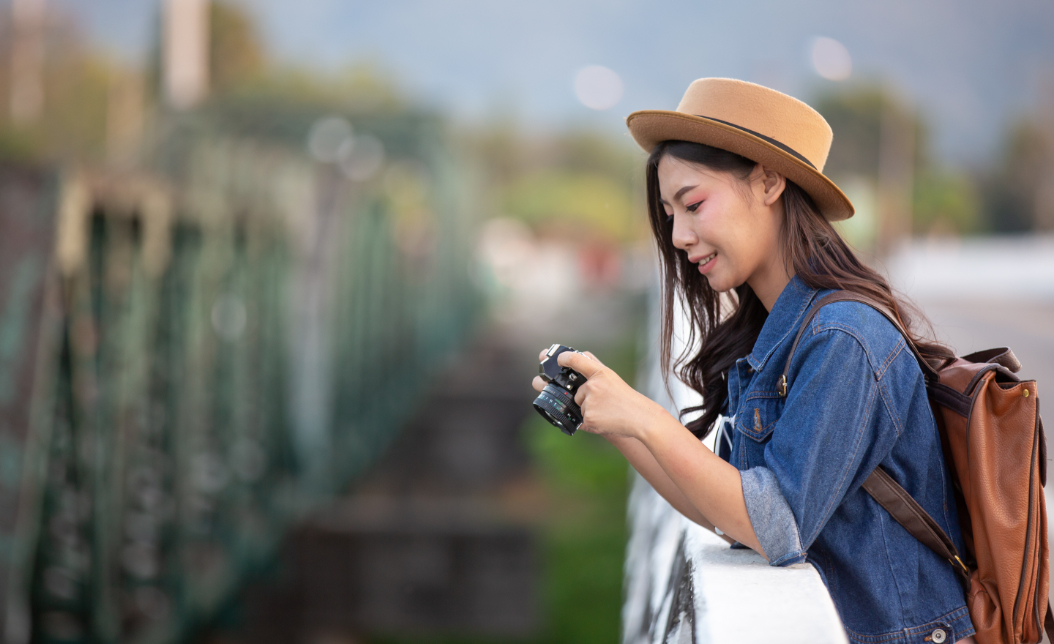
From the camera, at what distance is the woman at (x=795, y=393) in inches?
68.0

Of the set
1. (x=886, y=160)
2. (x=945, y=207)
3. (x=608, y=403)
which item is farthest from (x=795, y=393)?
(x=886, y=160)

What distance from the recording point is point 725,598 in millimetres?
1625

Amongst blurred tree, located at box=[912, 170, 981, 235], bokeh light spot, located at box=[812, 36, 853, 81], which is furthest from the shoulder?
blurred tree, located at box=[912, 170, 981, 235]

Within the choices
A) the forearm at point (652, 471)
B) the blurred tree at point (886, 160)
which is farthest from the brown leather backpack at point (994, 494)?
the blurred tree at point (886, 160)

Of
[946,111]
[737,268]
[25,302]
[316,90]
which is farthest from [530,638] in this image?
[946,111]

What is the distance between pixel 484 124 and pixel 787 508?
11326 cm

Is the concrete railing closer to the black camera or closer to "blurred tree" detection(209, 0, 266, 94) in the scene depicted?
the black camera

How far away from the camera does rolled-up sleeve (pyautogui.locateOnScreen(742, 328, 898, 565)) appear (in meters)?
1.71

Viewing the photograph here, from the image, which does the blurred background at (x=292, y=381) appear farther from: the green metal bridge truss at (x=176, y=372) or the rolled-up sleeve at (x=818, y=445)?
the rolled-up sleeve at (x=818, y=445)

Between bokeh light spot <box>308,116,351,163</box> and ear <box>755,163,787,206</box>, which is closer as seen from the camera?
ear <box>755,163,787,206</box>

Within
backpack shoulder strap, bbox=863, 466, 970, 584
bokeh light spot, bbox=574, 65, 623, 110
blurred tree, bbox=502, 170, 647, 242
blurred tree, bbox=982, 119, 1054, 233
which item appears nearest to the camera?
backpack shoulder strap, bbox=863, 466, 970, 584

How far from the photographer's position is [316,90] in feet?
250

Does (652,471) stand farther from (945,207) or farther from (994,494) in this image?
(945,207)

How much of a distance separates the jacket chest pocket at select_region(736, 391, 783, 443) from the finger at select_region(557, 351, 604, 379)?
0.89ft
